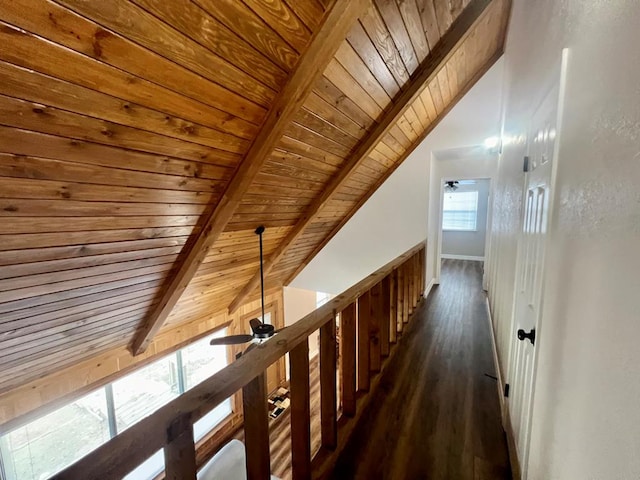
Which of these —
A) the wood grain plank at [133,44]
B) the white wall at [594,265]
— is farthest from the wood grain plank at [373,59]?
the white wall at [594,265]

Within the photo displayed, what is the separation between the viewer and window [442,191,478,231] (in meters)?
7.19

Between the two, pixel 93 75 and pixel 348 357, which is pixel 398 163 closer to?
pixel 348 357

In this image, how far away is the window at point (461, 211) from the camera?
23.6ft

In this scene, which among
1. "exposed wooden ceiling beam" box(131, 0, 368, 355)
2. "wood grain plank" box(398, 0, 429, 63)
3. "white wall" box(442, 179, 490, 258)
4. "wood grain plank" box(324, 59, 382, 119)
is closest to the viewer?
"exposed wooden ceiling beam" box(131, 0, 368, 355)

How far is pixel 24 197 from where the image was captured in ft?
4.84

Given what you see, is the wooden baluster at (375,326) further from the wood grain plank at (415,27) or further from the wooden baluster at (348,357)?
the wood grain plank at (415,27)

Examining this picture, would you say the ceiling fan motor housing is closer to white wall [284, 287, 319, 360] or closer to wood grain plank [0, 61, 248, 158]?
wood grain plank [0, 61, 248, 158]

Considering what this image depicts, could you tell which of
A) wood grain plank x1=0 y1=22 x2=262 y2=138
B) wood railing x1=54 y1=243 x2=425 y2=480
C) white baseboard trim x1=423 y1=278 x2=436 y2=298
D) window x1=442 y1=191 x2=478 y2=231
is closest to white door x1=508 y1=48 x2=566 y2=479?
wood railing x1=54 y1=243 x2=425 y2=480

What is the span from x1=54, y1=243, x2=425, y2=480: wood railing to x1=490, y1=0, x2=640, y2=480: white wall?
0.77 m

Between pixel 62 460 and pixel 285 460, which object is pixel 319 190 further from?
pixel 62 460

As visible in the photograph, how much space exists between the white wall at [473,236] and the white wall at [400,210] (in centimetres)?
324

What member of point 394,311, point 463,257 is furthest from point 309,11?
point 463,257

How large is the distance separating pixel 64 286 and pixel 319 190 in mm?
2646

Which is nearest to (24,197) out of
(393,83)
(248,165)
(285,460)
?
(248,165)
